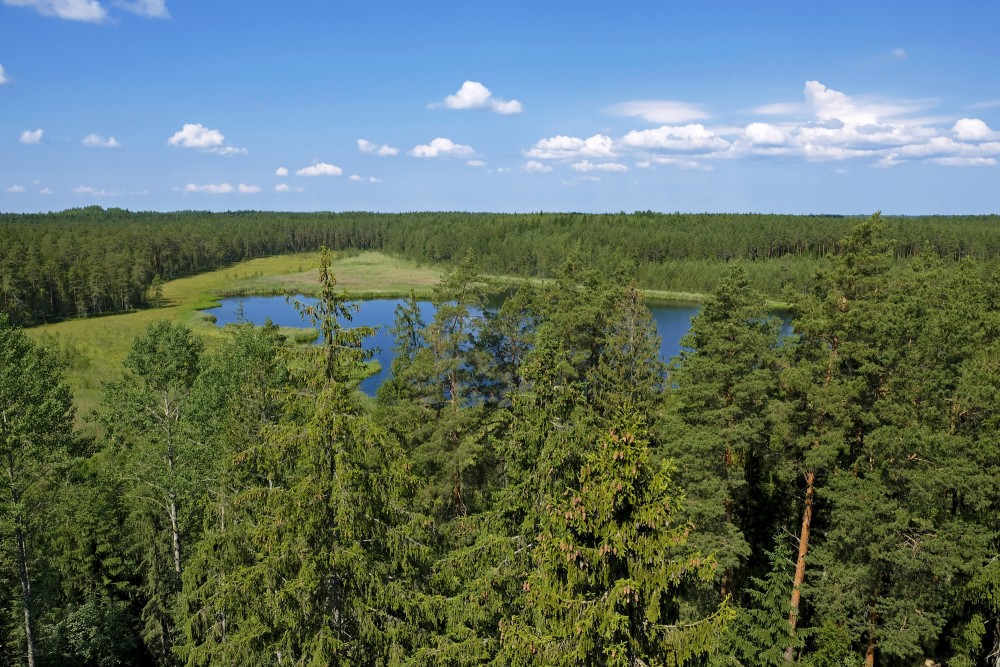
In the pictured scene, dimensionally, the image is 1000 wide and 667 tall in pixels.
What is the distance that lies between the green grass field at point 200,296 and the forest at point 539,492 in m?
6.51

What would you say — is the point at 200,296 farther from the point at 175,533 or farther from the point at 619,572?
the point at 619,572

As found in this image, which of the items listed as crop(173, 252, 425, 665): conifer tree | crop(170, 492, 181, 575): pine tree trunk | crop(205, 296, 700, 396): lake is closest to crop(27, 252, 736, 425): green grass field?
crop(173, 252, 425, 665): conifer tree

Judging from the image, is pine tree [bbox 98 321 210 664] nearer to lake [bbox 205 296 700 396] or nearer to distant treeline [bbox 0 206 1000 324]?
lake [bbox 205 296 700 396]

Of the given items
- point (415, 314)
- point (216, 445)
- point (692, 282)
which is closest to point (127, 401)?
point (216, 445)

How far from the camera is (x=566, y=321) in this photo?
2877 cm

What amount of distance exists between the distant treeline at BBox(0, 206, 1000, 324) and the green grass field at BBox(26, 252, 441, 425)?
5.16m

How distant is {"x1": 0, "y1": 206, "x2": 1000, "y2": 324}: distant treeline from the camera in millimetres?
85438

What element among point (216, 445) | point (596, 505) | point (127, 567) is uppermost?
point (596, 505)

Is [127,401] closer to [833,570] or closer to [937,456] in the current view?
[833,570]

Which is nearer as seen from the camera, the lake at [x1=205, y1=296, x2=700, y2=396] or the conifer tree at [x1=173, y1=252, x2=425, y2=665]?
the conifer tree at [x1=173, y1=252, x2=425, y2=665]

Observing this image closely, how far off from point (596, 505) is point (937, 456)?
14.4m

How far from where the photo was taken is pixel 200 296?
10225cm

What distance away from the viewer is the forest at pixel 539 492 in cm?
916

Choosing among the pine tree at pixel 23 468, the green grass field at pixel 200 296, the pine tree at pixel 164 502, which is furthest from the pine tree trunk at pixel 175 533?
the green grass field at pixel 200 296
